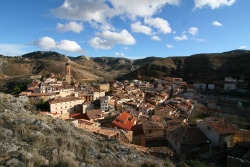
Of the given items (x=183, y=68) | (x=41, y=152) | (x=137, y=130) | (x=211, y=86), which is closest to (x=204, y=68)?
(x=183, y=68)

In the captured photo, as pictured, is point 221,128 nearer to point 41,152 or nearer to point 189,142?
point 189,142

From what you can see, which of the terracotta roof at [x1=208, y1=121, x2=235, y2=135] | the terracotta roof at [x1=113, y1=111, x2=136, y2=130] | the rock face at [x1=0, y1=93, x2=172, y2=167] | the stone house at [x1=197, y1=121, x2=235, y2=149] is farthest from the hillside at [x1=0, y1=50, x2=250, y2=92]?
the rock face at [x1=0, y1=93, x2=172, y2=167]

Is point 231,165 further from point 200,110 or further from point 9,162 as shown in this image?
point 200,110

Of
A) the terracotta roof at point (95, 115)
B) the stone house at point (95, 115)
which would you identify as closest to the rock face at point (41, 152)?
the stone house at point (95, 115)

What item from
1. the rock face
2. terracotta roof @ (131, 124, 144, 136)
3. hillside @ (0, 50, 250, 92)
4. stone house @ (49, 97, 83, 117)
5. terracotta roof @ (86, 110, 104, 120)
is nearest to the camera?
the rock face

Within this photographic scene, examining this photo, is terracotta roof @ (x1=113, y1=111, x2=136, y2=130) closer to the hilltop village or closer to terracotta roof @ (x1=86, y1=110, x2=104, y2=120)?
the hilltop village

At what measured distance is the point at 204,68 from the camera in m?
60.4

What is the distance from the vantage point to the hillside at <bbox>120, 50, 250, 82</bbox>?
5277 centimetres

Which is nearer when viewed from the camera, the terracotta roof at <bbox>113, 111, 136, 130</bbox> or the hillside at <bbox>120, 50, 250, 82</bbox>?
the terracotta roof at <bbox>113, 111, 136, 130</bbox>

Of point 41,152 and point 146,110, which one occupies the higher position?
point 41,152

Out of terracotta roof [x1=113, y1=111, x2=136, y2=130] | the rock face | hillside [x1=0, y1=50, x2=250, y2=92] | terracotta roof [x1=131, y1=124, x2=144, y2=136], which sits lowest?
terracotta roof [x1=131, y1=124, x2=144, y2=136]

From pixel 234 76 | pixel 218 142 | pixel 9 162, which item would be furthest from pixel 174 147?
pixel 234 76

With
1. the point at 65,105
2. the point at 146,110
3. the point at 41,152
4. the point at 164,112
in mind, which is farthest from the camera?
the point at 65,105

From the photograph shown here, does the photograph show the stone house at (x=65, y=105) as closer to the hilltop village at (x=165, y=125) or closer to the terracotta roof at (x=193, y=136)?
the hilltop village at (x=165, y=125)
